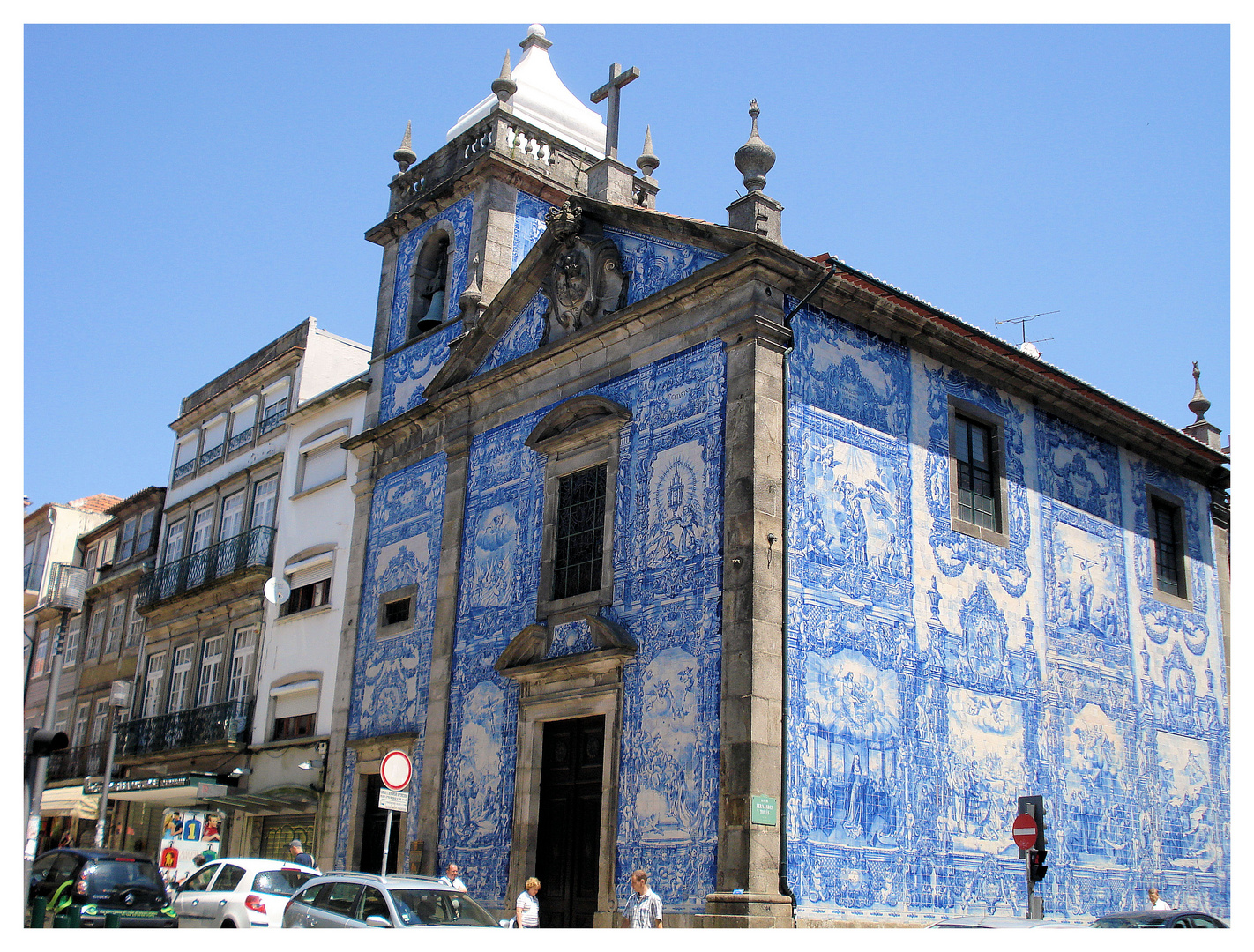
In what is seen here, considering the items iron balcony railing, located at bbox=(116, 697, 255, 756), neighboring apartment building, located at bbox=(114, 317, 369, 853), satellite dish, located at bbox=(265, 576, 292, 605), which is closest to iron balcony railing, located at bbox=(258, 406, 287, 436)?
neighboring apartment building, located at bbox=(114, 317, 369, 853)

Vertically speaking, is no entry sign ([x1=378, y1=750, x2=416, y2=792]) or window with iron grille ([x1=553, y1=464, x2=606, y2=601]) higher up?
window with iron grille ([x1=553, y1=464, x2=606, y2=601])

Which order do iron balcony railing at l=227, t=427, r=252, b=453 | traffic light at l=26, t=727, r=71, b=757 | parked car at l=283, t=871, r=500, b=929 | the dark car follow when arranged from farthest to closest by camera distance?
1. iron balcony railing at l=227, t=427, r=252, b=453
2. the dark car
3. parked car at l=283, t=871, r=500, b=929
4. traffic light at l=26, t=727, r=71, b=757

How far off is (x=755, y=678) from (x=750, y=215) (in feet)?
18.7

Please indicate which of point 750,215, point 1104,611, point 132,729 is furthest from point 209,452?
point 1104,611

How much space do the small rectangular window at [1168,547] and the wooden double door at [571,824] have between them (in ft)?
33.2

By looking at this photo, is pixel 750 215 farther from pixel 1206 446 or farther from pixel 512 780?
pixel 1206 446

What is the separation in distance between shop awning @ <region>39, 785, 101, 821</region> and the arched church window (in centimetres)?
1232

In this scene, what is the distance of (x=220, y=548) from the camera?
1057 inches

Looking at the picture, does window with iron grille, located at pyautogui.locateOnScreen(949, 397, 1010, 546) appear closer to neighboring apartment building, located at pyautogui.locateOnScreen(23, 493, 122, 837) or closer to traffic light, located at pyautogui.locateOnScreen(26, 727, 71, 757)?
traffic light, located at pyautogui.locateOnScreen(26, 727, 71, 757)

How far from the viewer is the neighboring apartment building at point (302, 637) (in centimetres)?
2131

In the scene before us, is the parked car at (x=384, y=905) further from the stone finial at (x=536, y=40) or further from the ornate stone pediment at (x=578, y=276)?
the stone finial at (x=536, y=40)

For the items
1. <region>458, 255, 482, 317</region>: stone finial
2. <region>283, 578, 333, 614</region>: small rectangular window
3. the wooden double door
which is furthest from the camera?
<region>283, 578, 333, 614</region>: small rectangular window

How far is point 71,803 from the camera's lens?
87.1 feet

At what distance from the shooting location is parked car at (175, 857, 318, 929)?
45.7 ft
